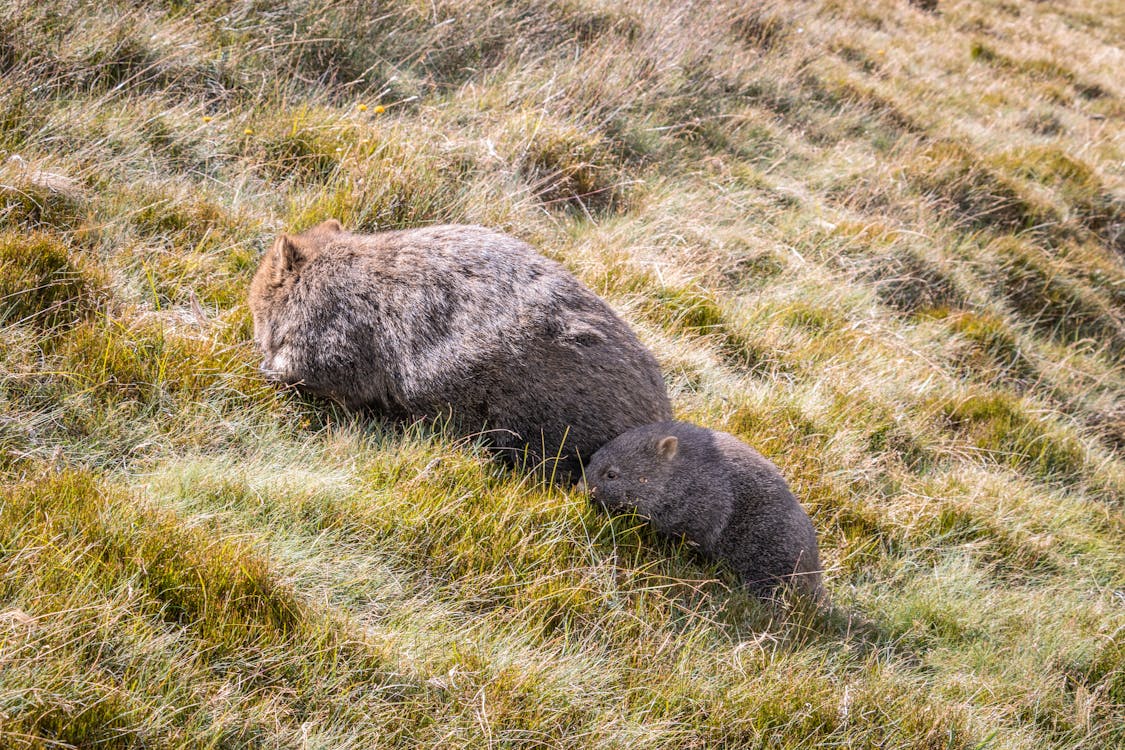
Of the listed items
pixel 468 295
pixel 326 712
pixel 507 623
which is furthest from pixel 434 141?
pixel 326 712

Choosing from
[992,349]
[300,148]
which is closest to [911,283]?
[992,349]

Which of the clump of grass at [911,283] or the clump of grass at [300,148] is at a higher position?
the clump of grass at [300,148]

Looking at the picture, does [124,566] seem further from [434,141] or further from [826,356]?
[826,356]

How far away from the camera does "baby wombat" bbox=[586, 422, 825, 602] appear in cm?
356

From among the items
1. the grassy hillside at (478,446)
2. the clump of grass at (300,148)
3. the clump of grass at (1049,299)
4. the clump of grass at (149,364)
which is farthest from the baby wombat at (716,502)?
the clump of grass at (1049,299)

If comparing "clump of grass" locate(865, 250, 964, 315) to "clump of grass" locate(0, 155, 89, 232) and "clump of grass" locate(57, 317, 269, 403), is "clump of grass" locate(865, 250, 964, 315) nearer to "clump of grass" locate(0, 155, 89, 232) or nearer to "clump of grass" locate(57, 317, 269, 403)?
"clump of grass" locate(57, 317, 269, 403)

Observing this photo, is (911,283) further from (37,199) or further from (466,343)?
(37,199)

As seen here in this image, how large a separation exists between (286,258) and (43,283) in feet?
3.44

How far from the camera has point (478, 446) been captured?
11.8 ft

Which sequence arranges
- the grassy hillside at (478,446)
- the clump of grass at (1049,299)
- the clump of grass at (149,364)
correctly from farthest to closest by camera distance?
the clump of grass at (1049,299), the clump of grass at (149,364), the grassy hillside at (478,446)

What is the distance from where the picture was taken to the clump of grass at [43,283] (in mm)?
3475

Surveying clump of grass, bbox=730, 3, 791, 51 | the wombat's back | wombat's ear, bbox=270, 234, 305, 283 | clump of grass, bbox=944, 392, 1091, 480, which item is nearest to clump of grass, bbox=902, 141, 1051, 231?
clump of grass, bbox=730, 3, 791, 51

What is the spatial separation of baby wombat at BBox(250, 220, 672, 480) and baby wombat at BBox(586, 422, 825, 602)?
21 cm

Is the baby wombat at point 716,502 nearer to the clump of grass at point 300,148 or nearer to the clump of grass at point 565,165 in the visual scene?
the clump of grass at point 565,165
